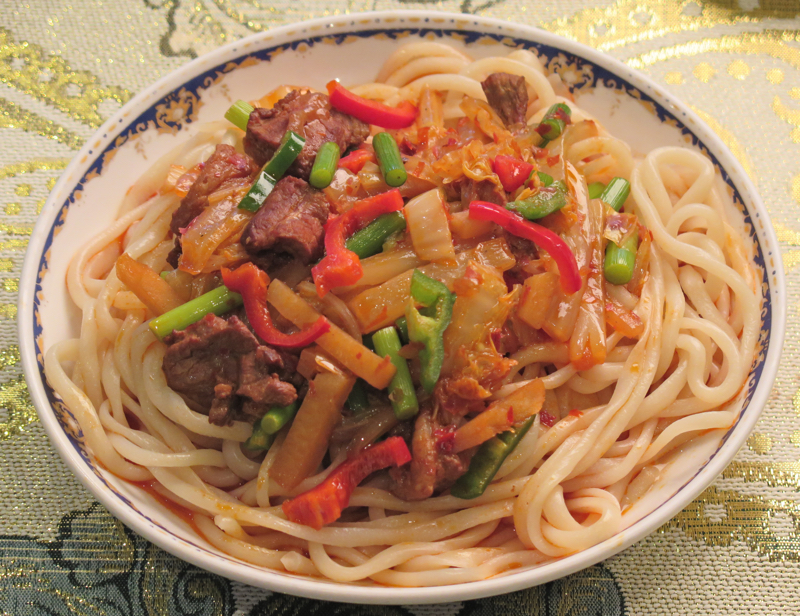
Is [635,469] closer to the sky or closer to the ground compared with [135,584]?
closer to the sky

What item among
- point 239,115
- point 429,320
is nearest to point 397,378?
point 429,320

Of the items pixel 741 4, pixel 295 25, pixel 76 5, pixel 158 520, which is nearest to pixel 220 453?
pixel 158 520

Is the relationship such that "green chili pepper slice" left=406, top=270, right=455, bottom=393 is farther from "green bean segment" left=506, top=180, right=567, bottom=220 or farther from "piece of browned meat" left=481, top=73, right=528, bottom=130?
"piece of browned meat" left=481, top=73, right=528, bottom=130

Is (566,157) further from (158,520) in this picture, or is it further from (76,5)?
(76,5)

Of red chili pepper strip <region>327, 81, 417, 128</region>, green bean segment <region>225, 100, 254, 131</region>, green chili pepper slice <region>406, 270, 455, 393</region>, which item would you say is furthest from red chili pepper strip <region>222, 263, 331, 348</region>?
red chili pepper strip <region>327, 81, 417, 128</region>

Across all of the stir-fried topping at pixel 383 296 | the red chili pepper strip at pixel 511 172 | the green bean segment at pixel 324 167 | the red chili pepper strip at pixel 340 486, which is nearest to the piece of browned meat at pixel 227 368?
the stir-fried topping at pixel 383 296
